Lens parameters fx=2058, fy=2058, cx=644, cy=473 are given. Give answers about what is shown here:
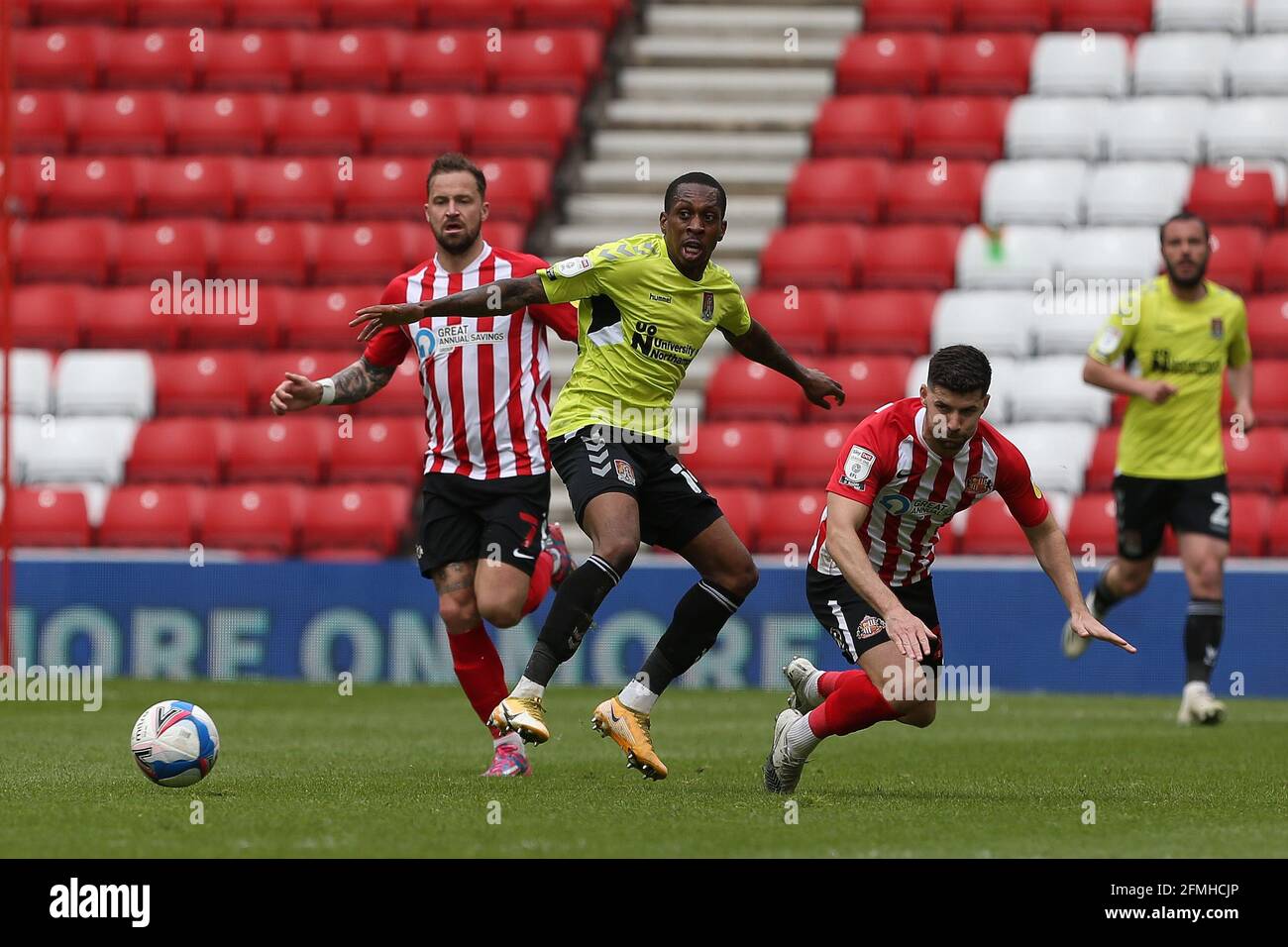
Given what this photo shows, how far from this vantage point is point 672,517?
7.62m

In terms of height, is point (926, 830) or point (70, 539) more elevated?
point (70, 539)

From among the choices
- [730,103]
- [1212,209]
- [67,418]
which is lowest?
[67,418]

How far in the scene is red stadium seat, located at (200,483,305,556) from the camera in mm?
14055

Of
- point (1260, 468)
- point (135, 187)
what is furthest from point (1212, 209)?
point (135, 187)

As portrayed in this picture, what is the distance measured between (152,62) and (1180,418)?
10.6 m

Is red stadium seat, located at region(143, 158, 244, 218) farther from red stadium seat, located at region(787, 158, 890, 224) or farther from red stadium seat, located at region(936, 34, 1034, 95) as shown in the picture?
red stadium seat, located at region(936, 34, 1034, 95)

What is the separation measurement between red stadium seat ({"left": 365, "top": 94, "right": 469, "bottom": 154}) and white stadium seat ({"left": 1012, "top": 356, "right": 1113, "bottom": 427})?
533cm

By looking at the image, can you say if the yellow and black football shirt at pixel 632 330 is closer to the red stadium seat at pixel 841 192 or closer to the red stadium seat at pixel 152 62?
the red stadium seat at pixel 841 192

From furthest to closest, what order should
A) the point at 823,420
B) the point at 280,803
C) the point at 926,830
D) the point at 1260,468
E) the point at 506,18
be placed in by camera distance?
the point at 506,18 < the point at 823,420 < the point at 1260,468 < the point at 280,803 < the point at 926,830

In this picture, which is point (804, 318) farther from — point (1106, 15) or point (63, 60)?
point (63, 60)

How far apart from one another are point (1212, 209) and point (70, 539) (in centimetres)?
868

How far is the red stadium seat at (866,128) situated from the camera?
16.8 m

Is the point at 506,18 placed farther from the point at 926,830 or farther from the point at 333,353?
the point at 926,830

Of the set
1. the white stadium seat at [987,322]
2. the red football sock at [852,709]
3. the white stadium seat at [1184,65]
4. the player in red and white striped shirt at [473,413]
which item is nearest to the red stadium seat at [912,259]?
the white stadium seat at [987,322]
